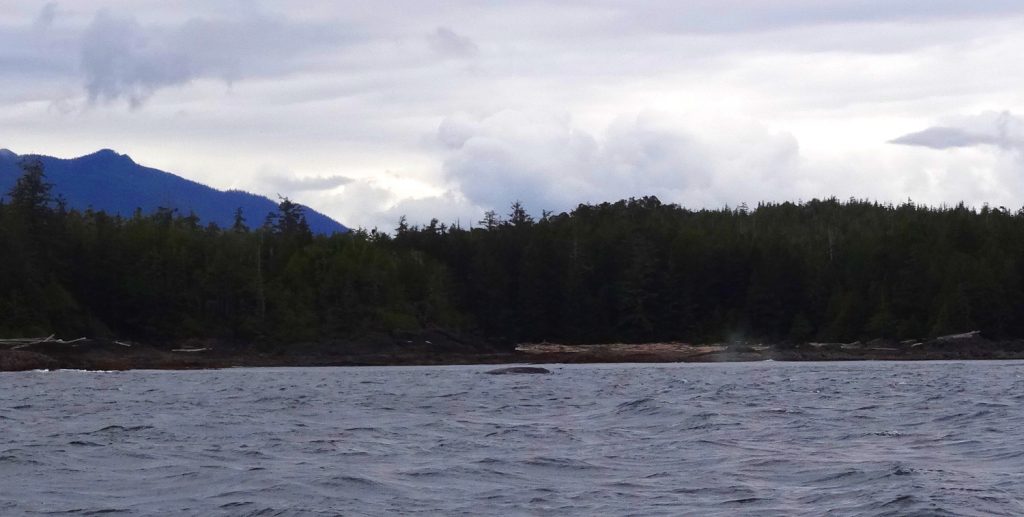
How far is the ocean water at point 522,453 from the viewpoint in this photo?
66.6 ft

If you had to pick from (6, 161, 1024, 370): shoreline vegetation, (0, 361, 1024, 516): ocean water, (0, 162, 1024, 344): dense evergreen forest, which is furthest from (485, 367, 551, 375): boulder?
(0, 162, 1024, 344): dense evergreen forest

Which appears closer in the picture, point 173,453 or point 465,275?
point 173,453

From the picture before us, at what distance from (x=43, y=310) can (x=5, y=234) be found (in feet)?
29.2

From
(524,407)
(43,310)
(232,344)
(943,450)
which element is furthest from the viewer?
(232,344)

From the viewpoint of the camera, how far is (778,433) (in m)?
29.9

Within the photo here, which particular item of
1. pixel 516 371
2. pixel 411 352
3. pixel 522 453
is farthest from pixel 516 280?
pixel 522 453

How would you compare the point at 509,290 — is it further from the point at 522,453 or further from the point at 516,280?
the point at 522,453

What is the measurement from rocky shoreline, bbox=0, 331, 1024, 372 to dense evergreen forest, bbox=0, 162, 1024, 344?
6154 mm

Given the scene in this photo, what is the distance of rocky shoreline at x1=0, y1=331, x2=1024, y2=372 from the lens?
91.6 meters

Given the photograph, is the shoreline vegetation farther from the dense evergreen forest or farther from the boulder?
the boulder

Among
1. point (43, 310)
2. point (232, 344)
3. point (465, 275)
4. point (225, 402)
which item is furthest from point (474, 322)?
point (225, 402)

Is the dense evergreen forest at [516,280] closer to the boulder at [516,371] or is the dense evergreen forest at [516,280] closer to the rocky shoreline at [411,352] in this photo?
the rocky shoreline at [411,352]

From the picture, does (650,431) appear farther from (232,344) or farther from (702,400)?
(232,344)

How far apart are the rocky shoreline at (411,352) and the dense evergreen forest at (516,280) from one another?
6154 millimetres
